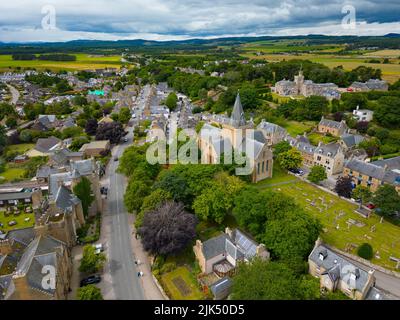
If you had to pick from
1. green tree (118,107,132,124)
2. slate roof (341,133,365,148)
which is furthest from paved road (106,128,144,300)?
slate roof (341,133,365,148)

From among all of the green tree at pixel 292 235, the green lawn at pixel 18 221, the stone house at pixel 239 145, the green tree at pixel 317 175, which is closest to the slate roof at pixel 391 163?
the green tree at pixel 317 175

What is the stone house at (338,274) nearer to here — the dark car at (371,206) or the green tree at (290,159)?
the dark car at (371,206)

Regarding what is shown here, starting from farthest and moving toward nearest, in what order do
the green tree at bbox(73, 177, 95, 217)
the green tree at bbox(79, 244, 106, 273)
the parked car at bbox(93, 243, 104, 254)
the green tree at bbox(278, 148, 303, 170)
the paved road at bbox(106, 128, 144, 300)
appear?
the green tree at bbox(278, 148, 303, 170), the green tree at bbox(73, 177, 95, 217), the parked car at bbox(93, 243, 104, 254), the green tree at bbox(79, 244, 106, 273), the paved road at bbox(106, 128, 144, 300)

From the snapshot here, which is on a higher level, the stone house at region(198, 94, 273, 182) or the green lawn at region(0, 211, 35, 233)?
the stone house at region(198, 94, 273, 182)

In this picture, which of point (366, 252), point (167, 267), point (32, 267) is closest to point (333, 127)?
point (366, 252)

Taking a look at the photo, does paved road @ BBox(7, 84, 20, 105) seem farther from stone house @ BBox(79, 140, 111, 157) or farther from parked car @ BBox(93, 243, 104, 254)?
parked car @ BBox(93, 243, 104, 254)

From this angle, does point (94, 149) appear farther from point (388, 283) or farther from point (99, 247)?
point (388, 283)
